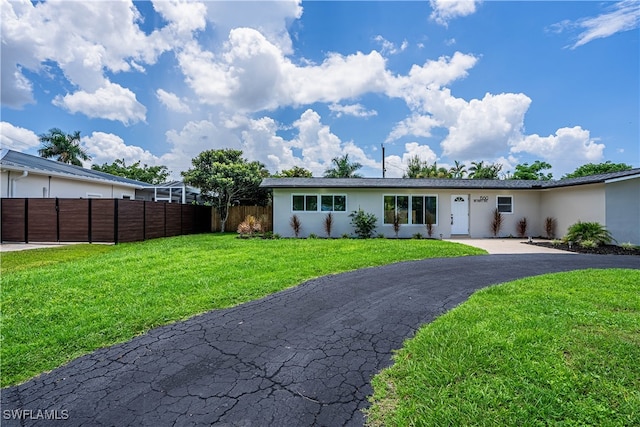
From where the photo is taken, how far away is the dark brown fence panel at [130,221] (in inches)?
456

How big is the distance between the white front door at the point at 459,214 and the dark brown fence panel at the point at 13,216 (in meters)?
18.5

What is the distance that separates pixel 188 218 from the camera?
16.8 m

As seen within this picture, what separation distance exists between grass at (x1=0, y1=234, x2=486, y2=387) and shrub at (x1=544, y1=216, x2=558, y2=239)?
8514 mm

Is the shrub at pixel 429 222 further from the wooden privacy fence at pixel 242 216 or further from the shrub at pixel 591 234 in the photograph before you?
the wooden privacy fence at pixel 242 216

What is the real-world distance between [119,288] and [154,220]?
956 cm

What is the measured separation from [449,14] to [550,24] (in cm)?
330

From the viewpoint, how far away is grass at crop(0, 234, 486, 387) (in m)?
3.24

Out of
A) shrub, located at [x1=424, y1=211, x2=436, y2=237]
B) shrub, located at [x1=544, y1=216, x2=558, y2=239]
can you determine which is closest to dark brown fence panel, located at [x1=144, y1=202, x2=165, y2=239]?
shrub, located at [x1=424, y1=211, x2=436, y2=237]

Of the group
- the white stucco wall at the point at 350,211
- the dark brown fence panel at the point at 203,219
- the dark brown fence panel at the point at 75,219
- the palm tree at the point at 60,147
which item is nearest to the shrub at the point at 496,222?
the white stucco wall at the point at 350,211

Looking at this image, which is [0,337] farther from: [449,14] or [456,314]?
[449,14]

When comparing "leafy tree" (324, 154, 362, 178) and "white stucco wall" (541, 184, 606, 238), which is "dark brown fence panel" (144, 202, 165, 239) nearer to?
"leafy tree" (324, 154, 362, 178)

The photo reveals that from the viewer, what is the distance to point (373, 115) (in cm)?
1742

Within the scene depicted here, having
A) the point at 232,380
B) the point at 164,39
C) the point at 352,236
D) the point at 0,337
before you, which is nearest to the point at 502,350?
the point at 232,380

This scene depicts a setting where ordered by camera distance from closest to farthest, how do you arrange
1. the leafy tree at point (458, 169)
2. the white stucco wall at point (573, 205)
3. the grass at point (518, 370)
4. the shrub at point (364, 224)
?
1. the grass at point (518, 370)
2. the white stucco wall at point (573, 205)
3. the shrub at point (364, 224)
4. the leafy tree at point (458, 169)
